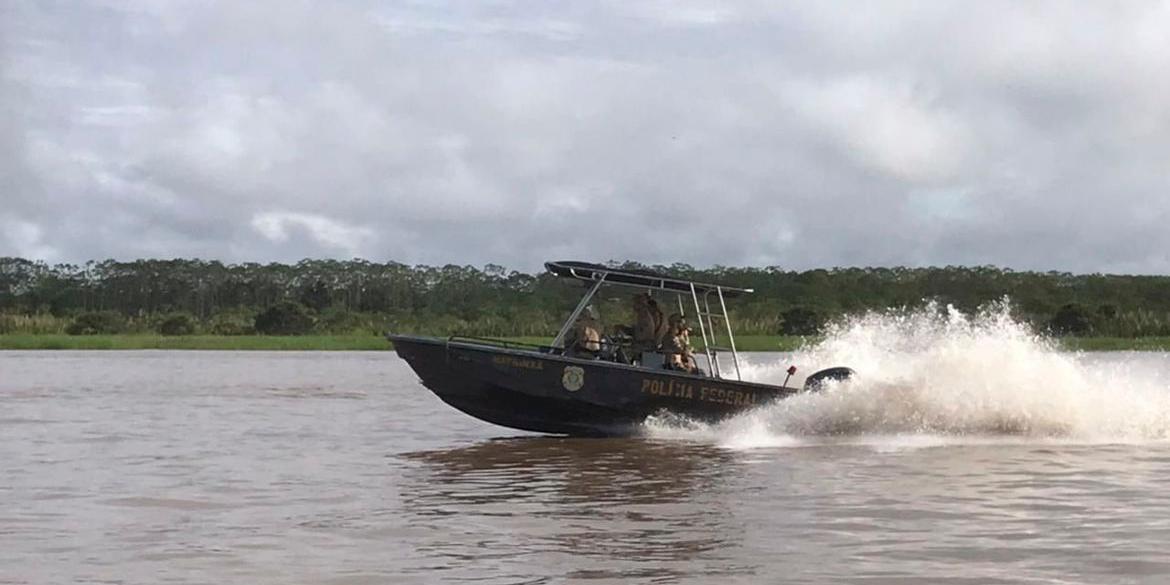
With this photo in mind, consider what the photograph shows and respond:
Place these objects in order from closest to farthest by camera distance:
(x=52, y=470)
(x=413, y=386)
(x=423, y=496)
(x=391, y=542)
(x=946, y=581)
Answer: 1. (x=946, y=581)
2. (x=391, y=542)
3. (x=423, y=496)
4. (x=52, y=470)
5. (x=413, y=386)

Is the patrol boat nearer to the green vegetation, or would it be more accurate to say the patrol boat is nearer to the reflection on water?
the reflection on water

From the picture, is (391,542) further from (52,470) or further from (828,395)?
(828,395)

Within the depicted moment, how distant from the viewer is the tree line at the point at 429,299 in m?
59.8

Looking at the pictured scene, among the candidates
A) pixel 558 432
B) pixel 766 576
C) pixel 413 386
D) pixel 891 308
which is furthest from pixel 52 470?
pixel 891 308

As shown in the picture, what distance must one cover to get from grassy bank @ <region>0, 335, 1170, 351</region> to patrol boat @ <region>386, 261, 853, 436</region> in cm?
3566

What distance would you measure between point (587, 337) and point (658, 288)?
98cm

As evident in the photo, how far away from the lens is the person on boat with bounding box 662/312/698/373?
1900cm

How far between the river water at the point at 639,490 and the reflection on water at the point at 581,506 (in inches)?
1.5

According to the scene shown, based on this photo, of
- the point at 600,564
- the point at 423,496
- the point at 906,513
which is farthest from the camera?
the point at 423,496

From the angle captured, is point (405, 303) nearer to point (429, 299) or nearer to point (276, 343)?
point (429, 299)

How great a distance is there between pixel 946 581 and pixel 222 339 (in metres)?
56.9

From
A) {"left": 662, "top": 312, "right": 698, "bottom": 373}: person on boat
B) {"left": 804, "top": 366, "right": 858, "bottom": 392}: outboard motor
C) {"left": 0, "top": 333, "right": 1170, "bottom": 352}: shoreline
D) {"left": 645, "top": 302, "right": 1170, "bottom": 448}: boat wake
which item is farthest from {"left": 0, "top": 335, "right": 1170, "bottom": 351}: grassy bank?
{"left": 662, "top": 312, "right": 698, "bottom": 373}: person on boat

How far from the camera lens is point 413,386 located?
114 ft

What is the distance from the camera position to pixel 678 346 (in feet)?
62.4
